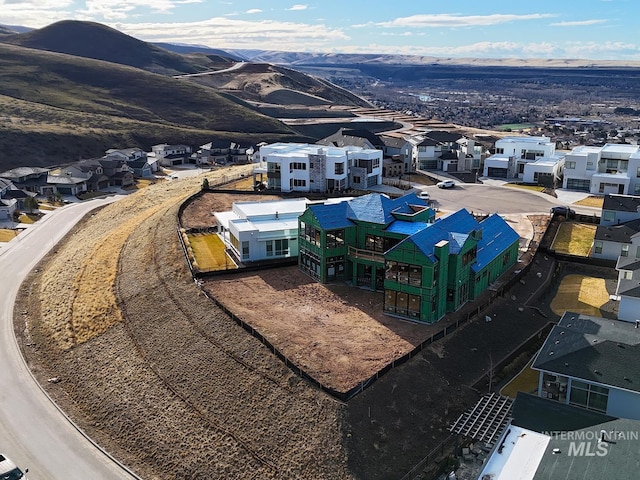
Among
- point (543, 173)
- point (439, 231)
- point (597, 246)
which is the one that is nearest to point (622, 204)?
point (597, 246)

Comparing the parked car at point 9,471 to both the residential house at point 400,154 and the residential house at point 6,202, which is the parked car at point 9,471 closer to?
the residential house at point 6,202

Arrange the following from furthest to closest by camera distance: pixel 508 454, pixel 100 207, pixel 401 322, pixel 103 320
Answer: pixel 100 207, pixel 103 320, pixel 401 322, pixel 508 454

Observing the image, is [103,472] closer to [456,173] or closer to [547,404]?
[547,404]

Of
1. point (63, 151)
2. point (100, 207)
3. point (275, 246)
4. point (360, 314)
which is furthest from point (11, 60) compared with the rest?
point (360, 314)

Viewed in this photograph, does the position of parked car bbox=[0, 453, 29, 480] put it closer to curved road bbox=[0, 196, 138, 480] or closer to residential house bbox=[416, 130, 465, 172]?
curved road bbox=[0, 196, 138, 480]

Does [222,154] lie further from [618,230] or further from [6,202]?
[618,230]

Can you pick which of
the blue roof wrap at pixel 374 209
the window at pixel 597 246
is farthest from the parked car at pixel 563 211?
the blue roof wrap at pixel 374 209
